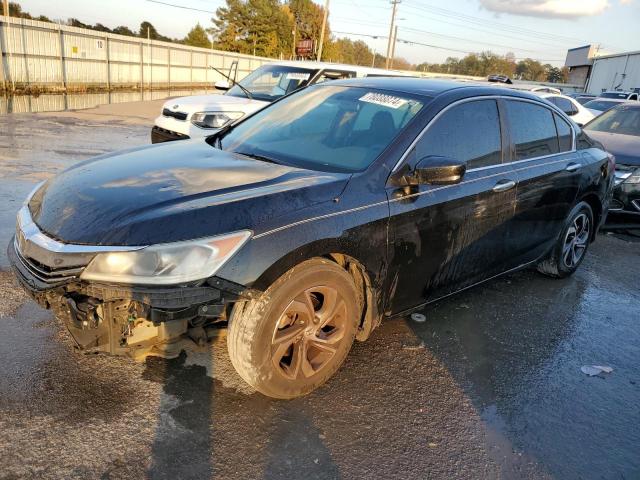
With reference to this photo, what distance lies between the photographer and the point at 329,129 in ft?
11.9

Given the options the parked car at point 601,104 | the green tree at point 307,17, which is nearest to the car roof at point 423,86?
the parked car at point 601,104

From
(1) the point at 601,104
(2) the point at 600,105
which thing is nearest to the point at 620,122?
(2) the point at 600,105

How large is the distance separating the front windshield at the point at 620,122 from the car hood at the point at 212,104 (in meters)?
5.82

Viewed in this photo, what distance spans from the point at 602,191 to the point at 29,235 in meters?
5.03

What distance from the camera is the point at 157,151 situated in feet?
11.8

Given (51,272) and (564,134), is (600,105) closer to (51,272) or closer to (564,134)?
(564,134)

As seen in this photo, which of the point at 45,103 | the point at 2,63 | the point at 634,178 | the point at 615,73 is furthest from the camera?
the point at 615,73

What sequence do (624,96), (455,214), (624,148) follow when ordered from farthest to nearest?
(624,96), (624,148), (455,214)

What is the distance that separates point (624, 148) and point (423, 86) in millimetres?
5203

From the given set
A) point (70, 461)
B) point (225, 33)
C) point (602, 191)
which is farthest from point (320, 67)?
point (225, 33)

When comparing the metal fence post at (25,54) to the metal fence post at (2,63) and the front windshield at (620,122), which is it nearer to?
the metal fence post at (2,63)

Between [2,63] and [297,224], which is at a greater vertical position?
[297,224]

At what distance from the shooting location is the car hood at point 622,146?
7137 millimetres

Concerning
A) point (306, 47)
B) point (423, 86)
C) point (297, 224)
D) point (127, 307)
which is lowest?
point (127, 307)
